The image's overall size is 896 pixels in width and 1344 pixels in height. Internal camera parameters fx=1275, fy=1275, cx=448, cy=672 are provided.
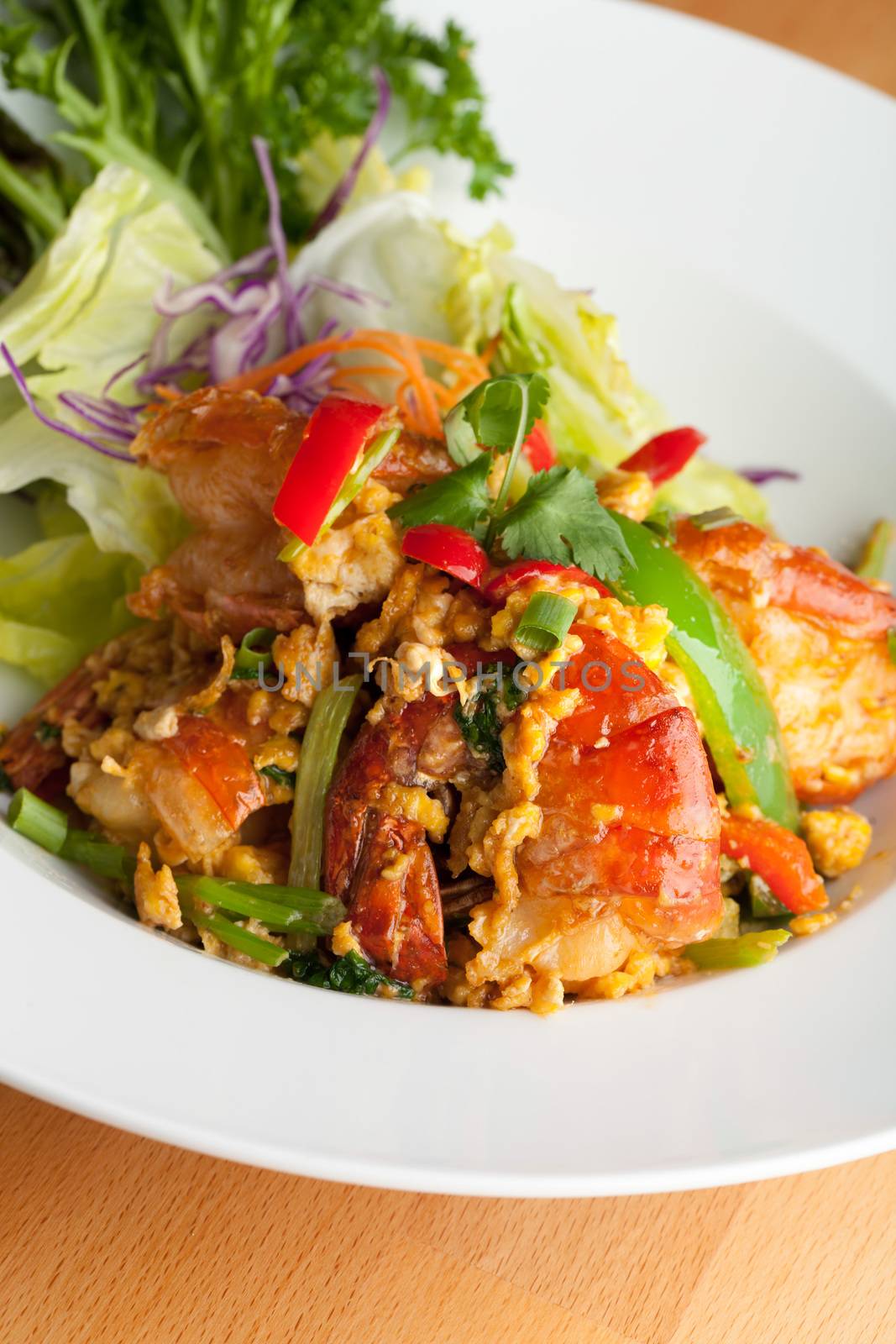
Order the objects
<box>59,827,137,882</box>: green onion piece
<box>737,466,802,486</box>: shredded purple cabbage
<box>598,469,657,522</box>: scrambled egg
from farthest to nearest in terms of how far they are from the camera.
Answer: <box>737,466,802,486</box>: shredded purple cabbage, <box>598,469,657,522</box>: scrambled egg, <box>59,827,137,882</box>: green onion piece

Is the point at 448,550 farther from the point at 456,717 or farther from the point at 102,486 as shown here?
the point at 102,486

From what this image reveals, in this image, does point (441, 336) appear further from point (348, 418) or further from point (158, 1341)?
point (158, 1341)

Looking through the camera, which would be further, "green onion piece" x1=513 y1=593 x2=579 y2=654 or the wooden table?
"green onion piece" x1=513 y1=593 x2=579 y2=654

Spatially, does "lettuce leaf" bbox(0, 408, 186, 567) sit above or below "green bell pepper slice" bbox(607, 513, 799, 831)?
below

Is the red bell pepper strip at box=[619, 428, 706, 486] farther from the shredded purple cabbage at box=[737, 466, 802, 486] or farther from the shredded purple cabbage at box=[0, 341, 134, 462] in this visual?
the shredded purple cabbage at box=[0, 341, 134, 462]

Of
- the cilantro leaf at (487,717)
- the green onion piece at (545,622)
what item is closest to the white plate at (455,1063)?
the cilantro leaf at (487,717)

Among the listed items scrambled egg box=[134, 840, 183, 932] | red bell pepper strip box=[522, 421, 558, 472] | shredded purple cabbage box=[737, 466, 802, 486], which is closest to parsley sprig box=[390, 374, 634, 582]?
red bell pepper strip box=[522, 421, 558, 472]

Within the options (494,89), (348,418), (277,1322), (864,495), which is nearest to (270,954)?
(277,1322)
